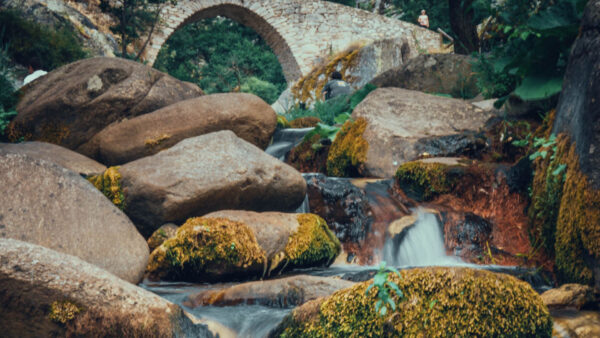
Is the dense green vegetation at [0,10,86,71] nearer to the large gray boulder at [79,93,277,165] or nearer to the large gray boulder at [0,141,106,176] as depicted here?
the large gray boulder at [79,93,277,165]

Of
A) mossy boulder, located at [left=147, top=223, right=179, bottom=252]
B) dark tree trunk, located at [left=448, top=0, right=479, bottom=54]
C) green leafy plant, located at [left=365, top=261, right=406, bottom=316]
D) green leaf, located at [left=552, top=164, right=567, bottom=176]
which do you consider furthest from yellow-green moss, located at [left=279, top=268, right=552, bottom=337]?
dark tree trunk, located at [left=448, top=0, right=479, bottom=54]

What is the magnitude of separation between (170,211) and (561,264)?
290 cm

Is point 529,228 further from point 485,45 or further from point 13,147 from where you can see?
point 485,45

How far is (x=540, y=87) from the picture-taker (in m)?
4.83

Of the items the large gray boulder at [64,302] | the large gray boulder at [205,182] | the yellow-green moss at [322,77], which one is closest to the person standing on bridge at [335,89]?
the yellow-green moss at [322,77]

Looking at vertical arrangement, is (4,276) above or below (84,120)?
above

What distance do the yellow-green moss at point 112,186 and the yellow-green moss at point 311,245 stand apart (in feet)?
4.84

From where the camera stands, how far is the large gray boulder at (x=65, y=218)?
3.46 metres

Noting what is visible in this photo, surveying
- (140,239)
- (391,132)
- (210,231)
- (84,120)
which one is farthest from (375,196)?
(84,120)

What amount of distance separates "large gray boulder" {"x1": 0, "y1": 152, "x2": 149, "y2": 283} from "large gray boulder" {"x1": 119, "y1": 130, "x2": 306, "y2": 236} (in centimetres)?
46

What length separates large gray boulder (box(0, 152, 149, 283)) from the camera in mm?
3459

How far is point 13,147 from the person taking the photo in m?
5.09

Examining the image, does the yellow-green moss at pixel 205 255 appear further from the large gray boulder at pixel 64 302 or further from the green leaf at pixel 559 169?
the green leaf at pixel 559 169

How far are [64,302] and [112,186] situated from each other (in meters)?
2.44
